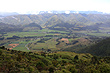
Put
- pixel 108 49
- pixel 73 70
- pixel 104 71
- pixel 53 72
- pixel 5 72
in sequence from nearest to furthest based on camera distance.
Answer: pixel 5 72, pixel 53 72, pixel 73 70, pixel 104 71, pixel 108 49

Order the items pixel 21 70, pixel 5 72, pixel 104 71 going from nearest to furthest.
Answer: pixel 5 72
pixel 21 70
pixel 104 71

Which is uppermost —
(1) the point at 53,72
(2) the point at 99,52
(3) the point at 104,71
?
(1) the point at 53,72

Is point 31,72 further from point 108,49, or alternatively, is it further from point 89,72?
point 108,49

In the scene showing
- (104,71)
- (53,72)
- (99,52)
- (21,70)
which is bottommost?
(99,52)

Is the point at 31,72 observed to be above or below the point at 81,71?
above

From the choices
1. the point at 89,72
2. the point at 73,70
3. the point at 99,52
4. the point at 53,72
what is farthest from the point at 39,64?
the point at 99,52

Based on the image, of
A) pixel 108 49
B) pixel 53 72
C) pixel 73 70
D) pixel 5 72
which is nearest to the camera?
pixel 5 72

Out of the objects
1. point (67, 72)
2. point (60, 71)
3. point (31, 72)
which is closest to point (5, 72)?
point (31, 72)

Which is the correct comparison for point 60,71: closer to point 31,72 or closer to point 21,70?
point 31,72

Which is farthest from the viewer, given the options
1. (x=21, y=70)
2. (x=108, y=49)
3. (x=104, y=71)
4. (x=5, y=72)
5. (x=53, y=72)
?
(x=108, y=49)

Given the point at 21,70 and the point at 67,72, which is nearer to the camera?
the point at 21,70
